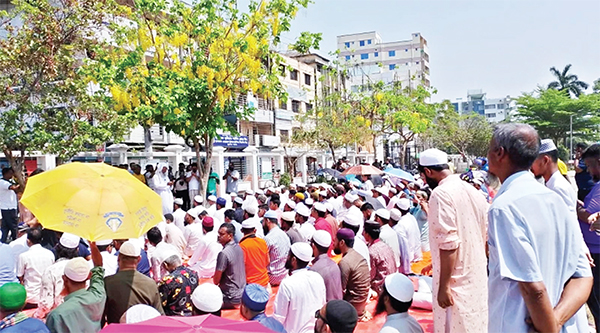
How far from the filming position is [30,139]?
896 centimetres

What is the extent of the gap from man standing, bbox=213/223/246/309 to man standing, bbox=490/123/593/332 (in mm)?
4179

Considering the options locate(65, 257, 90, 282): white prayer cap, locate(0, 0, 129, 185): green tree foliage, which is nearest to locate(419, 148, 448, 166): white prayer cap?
locate(65, 257, 90, 282): white prayer cap

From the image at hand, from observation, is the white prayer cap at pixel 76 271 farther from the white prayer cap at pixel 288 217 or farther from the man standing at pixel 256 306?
the white prayer cap at pixel 288 217

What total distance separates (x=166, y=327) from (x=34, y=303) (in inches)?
181

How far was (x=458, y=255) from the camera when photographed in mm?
3094

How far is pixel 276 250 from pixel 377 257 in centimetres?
159

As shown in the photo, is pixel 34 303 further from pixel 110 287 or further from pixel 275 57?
pixel 275 57

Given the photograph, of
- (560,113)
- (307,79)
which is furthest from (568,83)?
(307,79)

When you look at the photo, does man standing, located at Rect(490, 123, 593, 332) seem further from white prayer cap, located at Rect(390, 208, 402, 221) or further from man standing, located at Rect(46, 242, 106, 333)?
white prayer cap, located at Rect(390, 208, 402, 221)

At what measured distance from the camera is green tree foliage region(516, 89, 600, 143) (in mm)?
38438

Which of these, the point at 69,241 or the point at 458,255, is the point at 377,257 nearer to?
the point at 458,255

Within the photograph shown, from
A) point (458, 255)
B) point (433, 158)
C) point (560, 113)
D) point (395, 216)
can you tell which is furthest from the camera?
point (560, 113)

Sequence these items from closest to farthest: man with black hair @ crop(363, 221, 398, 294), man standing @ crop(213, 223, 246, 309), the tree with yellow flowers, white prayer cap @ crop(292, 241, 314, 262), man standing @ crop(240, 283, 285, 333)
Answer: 1. man standing @ crop(240, 283, 285, 333)
2. white prayer cap @ crop(292, 241, 314, 262)
3. man standing @ crop(213, 223, 246, 309)
4. man with black hair @ crop(363, 221, 398, 294)
5. the tree with yellow flowers

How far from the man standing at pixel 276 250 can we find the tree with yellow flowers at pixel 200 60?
4610mm
